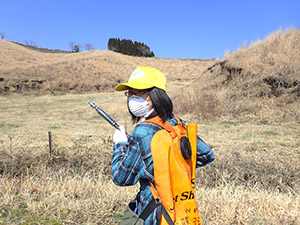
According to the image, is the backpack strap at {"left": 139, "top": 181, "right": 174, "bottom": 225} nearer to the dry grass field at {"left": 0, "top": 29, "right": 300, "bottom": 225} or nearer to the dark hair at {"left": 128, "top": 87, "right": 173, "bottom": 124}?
the dark hair at {"left": 128, "top": 87, "right": 173, "bottom": 124}

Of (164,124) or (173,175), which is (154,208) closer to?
(173,175)

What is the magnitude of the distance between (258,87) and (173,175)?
11.3 metres

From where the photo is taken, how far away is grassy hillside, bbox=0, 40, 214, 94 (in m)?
28.4

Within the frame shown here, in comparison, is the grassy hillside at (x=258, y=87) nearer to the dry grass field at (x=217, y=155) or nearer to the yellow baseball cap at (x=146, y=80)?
the dry grass field at (x=217, y=155)

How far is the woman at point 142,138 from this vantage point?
1.59 meters

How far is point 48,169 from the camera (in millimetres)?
4434

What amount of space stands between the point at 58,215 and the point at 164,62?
5299 centimetres

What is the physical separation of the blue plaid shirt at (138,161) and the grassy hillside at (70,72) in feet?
64.0

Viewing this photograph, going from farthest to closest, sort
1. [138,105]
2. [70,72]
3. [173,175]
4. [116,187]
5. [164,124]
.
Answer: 1. [70,72]
2. [116,187]
3. [138,105]
4. [164,124]
5. [173,175]

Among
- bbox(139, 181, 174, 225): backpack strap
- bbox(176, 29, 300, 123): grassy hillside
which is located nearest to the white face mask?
bbox(139, 181, 174, 225): backpack strap

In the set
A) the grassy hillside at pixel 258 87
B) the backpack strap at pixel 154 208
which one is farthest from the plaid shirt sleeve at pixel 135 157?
the grassy hillside at pixel 258 87

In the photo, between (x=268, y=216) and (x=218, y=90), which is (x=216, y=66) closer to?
(x=218, y=90)

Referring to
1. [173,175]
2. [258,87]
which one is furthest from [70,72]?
[173,175]

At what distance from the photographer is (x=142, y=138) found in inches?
62.4
